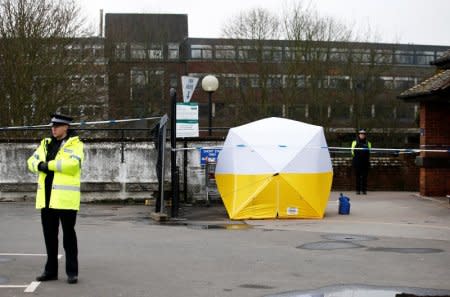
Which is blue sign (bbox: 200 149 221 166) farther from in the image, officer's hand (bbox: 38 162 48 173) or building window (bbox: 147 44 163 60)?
building window (bbox: 147 44 163 60)

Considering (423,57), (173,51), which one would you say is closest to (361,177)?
(173,51)

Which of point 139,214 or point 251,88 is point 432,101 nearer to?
point 139,214

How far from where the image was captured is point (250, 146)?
17.6m

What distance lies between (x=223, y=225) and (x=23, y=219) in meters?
4.32

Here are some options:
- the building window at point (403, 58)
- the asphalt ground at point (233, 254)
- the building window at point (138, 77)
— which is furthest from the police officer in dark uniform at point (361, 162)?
the building window at point (138, 77)

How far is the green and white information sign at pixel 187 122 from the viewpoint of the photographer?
19.2 meters

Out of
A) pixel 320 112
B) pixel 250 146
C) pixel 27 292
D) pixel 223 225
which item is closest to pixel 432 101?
pixel 250 146

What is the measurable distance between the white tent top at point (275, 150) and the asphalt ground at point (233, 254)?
1182 mm

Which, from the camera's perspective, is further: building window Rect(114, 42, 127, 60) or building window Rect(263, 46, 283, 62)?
building window Rect(114, 42, 127, 60)

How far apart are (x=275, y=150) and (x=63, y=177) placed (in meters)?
8.72

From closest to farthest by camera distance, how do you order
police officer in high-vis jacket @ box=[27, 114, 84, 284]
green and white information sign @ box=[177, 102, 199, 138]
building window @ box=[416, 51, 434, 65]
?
police officer in high-vis jacket @ box=[27, 114, 84, 284], green and white information sign @ box=[177, 102, 199, 138], building window @ box=[416, 51, 434, 65]

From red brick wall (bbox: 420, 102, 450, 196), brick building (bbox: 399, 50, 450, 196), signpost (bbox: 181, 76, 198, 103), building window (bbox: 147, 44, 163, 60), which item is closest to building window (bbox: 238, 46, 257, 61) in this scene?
building window (bbox: 147, 44, 163, 60)

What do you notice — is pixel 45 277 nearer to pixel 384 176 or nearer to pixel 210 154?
pixel 210 154

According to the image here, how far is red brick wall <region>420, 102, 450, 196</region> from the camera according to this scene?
2245 centimetres
